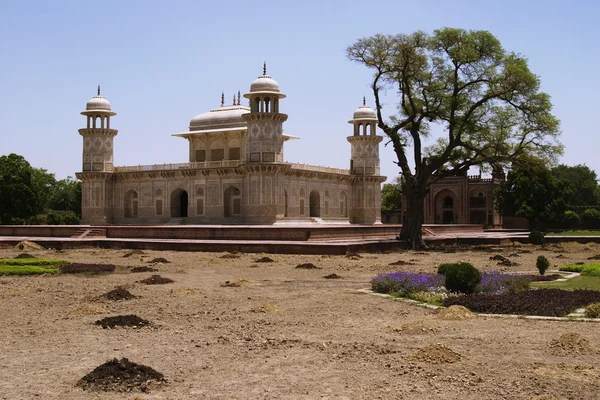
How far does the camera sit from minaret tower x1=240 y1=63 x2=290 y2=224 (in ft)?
126

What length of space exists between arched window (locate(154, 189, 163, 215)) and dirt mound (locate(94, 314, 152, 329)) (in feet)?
114

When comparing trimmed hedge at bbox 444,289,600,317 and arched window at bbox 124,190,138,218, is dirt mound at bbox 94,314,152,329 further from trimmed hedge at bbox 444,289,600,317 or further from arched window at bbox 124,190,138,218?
arched window at bbox 124,190,138,218

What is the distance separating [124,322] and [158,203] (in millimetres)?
35235

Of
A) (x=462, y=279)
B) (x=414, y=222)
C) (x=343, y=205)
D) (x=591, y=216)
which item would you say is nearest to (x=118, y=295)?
(x=462, y=279)

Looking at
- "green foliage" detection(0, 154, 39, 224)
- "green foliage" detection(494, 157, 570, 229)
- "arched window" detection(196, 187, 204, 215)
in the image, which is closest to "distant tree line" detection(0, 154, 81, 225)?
"green foliage" detection(0, 154, 39, 224)

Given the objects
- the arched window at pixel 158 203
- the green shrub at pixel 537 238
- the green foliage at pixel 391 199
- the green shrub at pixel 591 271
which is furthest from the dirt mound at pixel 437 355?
the green foliage at pixel 391 199

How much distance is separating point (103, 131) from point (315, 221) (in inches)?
578

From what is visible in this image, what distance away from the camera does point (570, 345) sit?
26.1 ft

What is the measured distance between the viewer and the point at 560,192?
5328cm

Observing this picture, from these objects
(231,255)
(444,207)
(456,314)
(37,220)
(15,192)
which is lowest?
(456,314)

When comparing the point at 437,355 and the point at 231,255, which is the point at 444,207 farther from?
the point at 437,355

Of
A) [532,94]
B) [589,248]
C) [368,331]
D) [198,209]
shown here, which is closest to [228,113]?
[198,209]

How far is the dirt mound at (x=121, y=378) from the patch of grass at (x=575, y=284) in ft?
31.2

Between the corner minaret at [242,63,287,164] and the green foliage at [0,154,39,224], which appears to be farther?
the green foliage at [0,154,39,224]
